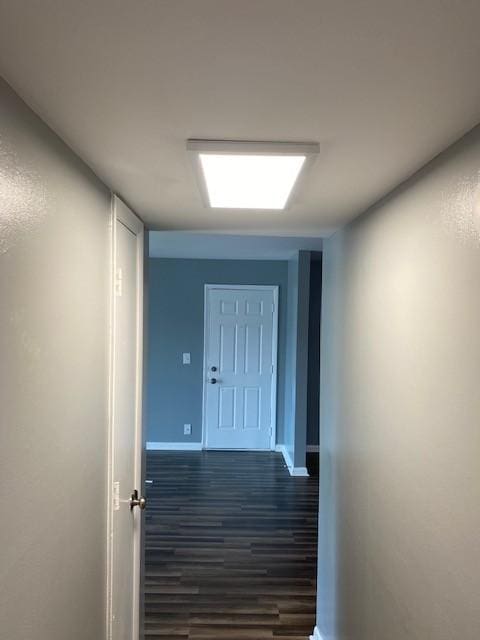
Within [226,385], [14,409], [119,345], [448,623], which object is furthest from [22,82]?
[226,385]

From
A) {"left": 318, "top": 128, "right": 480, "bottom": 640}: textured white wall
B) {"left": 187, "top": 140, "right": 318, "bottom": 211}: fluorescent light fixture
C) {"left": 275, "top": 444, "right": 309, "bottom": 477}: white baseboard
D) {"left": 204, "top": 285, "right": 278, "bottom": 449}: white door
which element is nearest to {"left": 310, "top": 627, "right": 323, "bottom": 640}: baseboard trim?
{"left": 318, "top": 128, "right": 480, "bottom": 640}: textured white wall

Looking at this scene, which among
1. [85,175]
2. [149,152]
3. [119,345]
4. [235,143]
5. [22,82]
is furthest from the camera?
[119,345]

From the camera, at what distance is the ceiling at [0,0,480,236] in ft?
2.23

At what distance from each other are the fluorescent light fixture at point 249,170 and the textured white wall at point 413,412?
0.35m

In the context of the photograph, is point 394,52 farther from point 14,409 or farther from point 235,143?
point 14,409

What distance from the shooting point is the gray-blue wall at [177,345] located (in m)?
6.27

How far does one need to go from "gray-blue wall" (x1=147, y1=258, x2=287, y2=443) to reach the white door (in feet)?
0.37

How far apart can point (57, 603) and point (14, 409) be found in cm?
57

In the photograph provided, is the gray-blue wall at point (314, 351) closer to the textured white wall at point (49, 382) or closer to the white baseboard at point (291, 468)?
the white baseboard at point (291, 468)

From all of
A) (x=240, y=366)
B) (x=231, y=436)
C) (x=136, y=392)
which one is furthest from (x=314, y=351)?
(x=136, y=392)

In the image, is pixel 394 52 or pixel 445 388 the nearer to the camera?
pixel 394 52

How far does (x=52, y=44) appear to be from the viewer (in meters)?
0.76

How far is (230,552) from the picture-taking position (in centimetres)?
377

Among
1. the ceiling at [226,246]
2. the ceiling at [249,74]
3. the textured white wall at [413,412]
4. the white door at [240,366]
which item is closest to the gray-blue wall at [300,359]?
the ceiling at [226,246]
